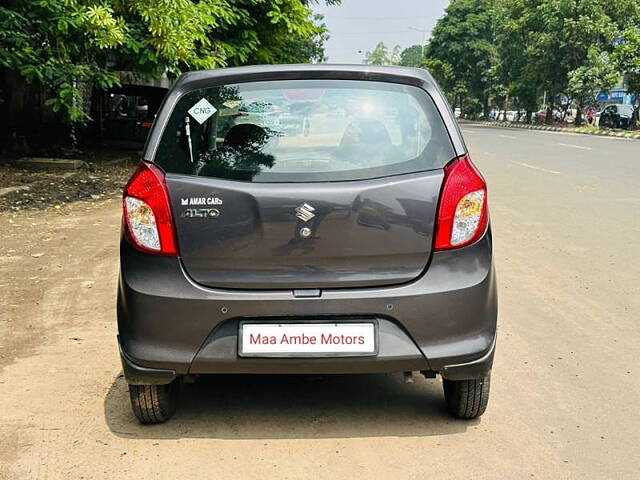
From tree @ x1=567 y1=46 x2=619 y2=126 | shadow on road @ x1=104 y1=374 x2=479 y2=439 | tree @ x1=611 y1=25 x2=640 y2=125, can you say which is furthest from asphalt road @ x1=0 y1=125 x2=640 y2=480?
tree @ x1=567 y1=46 x2=619 y2=126

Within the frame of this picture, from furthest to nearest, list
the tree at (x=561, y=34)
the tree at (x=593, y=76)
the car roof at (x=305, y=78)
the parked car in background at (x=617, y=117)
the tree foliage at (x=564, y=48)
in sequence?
the tree at (x=561, y=34) < the tree at (x=593, y=76) < the tree foliage at (x=564, y=48) < the parked car in background at (x=617, y=117) < the car roof at (x=305, y=78)

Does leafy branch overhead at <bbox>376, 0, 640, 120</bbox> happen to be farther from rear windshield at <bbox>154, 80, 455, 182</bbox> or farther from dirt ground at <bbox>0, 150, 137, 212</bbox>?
rear windshield at <bbox>154, 80, 455, 182</bbox>

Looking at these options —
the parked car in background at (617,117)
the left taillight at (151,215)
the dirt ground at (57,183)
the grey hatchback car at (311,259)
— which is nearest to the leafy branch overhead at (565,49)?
the parked car in background at (617,117)

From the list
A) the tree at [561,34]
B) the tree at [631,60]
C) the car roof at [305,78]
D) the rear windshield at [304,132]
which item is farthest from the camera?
the tree at [561,34]

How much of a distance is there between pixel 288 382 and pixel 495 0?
237ft

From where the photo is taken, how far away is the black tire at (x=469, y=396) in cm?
352

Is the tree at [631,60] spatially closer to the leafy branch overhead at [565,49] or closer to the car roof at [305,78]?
the leafy branch overhead at [565,49]

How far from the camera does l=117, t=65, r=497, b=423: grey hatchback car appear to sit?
321cm

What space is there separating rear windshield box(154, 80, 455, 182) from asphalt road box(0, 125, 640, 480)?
1114 mm

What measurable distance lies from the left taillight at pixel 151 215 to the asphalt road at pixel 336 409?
83 cm

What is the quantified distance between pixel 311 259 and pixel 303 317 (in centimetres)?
23

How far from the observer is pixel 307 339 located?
3201 millimetres

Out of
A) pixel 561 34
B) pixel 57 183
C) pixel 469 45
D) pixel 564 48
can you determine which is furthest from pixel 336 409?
pixel 469 45

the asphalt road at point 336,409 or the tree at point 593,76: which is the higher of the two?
the tree at point 593,76
